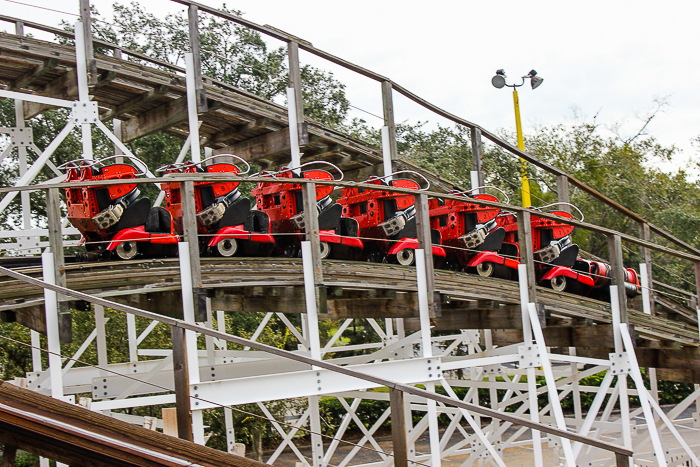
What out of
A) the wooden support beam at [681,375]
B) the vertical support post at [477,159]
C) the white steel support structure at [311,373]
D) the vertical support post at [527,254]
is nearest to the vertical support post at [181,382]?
the white steel support structure at [311,373]

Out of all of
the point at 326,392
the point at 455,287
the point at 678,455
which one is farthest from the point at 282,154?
the point at 678,455

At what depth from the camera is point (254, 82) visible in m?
21.3

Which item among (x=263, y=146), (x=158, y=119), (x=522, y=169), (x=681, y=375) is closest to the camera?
(x=681, y=375)

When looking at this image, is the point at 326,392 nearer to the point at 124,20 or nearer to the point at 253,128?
the point at 253,128

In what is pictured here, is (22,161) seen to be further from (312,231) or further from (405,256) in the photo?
(312,231)

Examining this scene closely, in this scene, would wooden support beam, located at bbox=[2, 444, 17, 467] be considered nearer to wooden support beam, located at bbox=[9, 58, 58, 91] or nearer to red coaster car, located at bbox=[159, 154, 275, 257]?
red coaster car, located at bbox=[159, 154, 275, 257]

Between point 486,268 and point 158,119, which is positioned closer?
point 486,268

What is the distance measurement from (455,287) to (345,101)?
14459 millimetres

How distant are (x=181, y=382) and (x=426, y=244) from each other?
12.2 feet

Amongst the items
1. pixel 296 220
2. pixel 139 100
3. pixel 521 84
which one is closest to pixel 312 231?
pixel 296 220

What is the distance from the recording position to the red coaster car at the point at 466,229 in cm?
902

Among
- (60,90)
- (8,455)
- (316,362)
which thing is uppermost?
(60,90)

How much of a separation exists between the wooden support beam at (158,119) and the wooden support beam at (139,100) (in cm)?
31

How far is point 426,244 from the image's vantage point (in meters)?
7.07
